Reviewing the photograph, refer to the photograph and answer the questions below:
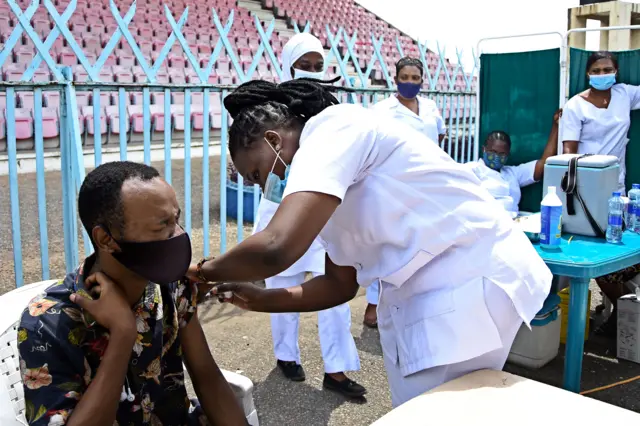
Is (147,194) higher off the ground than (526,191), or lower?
higher

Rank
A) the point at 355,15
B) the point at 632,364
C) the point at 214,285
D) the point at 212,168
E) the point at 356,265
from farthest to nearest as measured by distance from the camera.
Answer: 1. the point at 355,15
2. the point at 212,168
3. the point at 632,364
4. the point at 214,285
5. the point at 356,265

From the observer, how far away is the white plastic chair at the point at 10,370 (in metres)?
1.47

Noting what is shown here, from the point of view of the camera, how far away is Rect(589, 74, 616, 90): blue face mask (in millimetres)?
4172

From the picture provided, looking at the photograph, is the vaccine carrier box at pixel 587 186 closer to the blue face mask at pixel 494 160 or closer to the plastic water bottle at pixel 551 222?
the plastic water bottle at pixel 551 222

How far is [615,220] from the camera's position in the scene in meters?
2.96

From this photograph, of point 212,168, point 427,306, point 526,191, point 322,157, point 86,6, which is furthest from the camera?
point 86,6

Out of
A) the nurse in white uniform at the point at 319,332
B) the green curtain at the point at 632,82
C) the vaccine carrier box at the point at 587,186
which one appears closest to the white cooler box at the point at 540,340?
the vaccine carrier box at the point at 587,186

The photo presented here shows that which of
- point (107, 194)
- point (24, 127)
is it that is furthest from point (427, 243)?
point (24, 127)

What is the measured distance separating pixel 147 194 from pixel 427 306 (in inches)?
29.8

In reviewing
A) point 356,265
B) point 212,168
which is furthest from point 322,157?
point 212,168

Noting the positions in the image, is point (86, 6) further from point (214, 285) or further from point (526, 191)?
point (214, 285)

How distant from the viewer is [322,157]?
138 centimetres

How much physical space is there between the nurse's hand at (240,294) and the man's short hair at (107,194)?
17.1 inches

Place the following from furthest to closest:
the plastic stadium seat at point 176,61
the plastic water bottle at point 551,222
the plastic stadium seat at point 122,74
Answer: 1. the plastic stadium seat at point 176,61
2. the plastic stadium seat at point 122,74
3. the plastic water bottle at point 551,222
